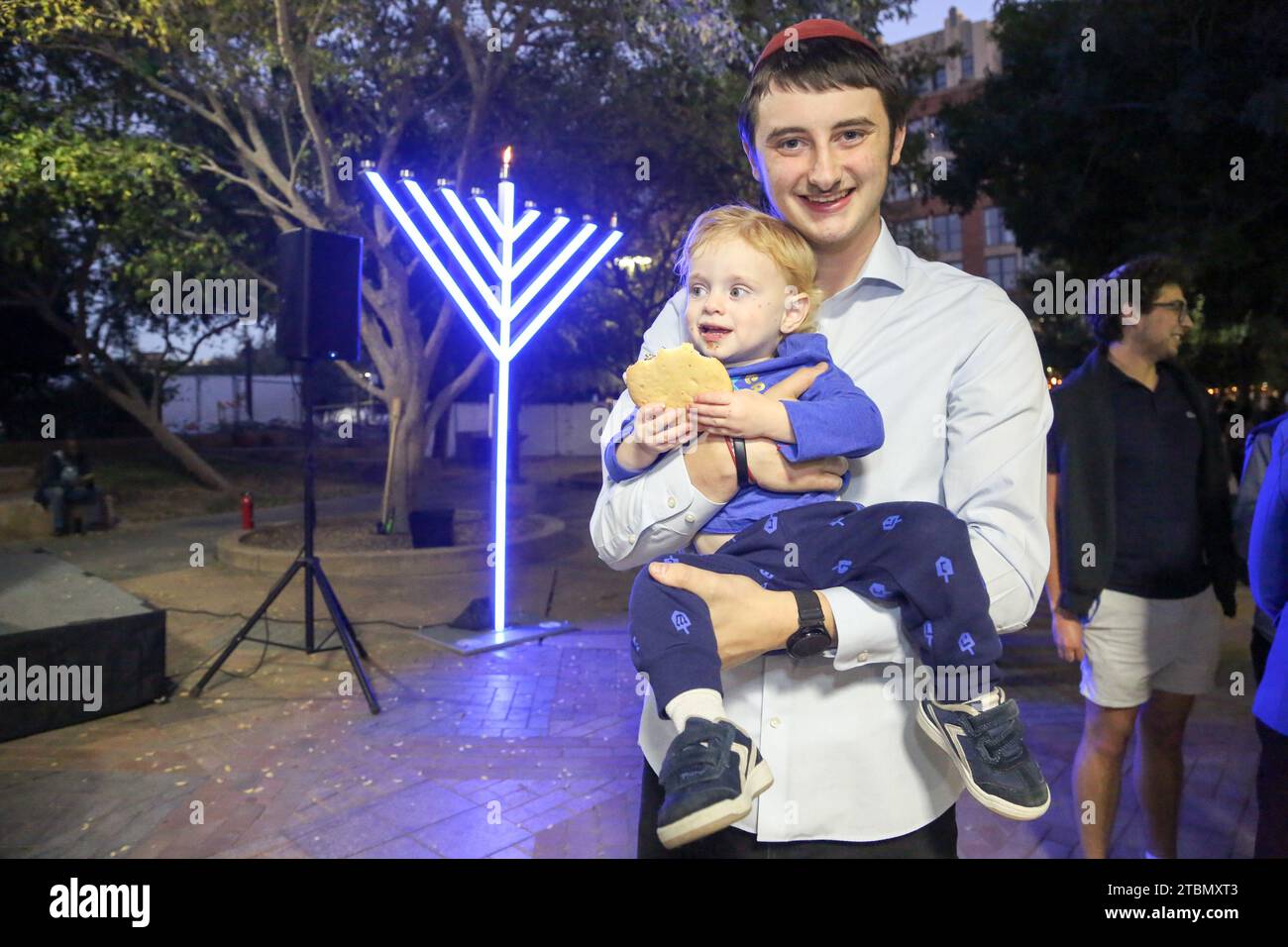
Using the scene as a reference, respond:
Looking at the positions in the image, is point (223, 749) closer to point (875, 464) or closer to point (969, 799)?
point (969, 799)

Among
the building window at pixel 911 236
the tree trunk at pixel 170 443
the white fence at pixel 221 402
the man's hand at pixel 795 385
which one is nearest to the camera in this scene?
the man's hand at pixel 795 385

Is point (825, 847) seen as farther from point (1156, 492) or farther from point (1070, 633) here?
point (1156, 492)

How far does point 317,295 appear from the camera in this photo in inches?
230

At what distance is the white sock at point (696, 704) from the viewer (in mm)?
1417

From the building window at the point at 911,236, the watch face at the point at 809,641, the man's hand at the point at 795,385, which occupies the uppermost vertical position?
the building window at the point at 911,236

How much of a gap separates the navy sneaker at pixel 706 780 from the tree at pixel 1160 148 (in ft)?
26.6

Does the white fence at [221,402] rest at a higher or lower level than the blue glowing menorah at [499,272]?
lower

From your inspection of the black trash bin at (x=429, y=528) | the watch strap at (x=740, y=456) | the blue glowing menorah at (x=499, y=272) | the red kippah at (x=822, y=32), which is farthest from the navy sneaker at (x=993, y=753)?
the black trash bin at (x=429, y=528)

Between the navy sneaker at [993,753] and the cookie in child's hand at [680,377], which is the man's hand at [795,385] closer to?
the cookie in child's hand at [680,377]

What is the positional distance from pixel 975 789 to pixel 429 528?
330 inches

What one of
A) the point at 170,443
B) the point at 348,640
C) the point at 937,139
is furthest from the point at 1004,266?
the point at 348,640

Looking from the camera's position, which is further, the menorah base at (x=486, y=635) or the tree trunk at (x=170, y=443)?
the tree trunk at (x=170, y=443)

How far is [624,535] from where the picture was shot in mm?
1483
